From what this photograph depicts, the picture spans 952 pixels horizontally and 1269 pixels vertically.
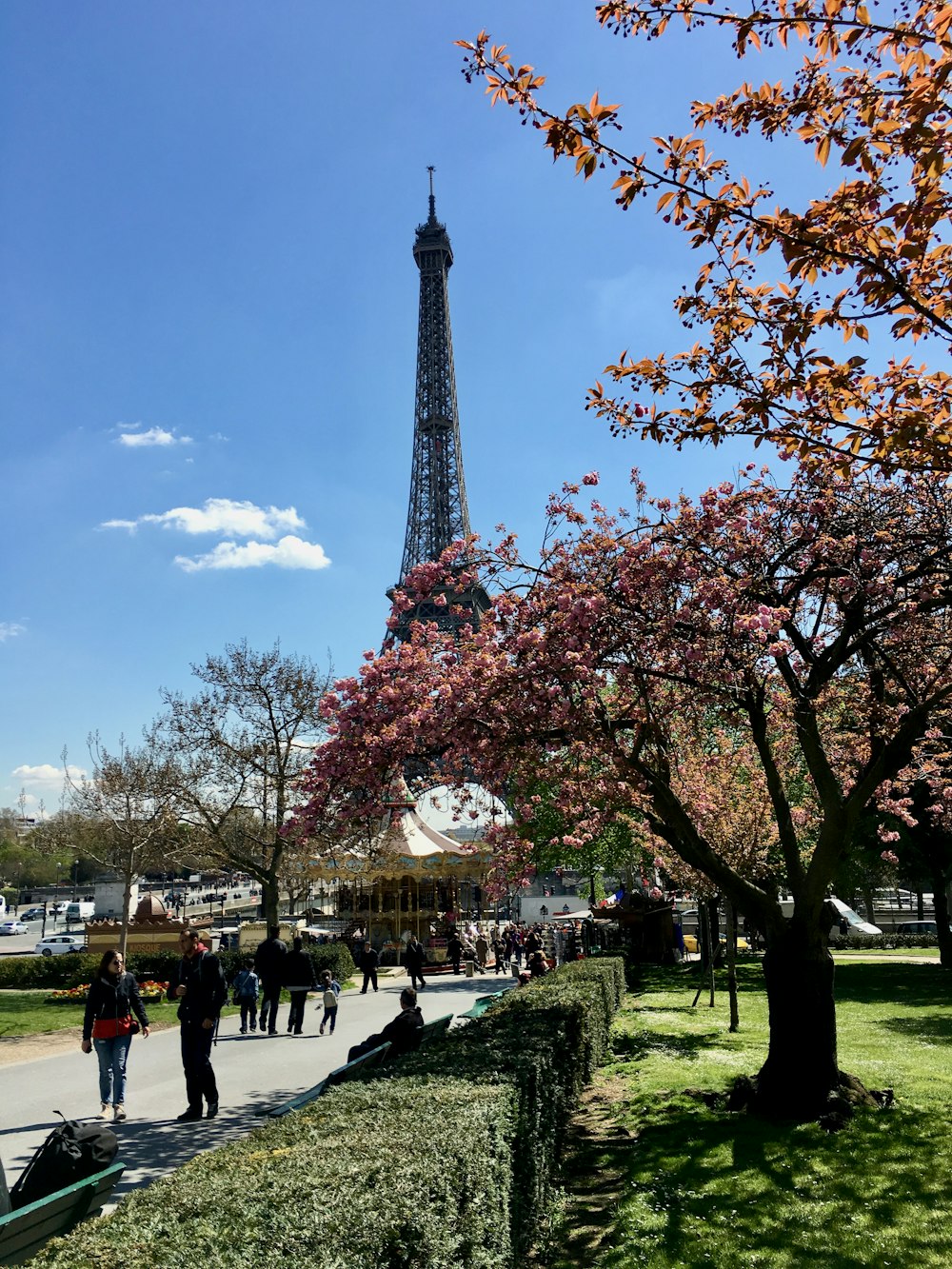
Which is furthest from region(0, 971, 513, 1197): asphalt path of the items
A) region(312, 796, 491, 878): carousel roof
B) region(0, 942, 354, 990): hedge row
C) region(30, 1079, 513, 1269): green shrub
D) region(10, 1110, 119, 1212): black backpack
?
region(312, 796, 491, 878): carousel roof

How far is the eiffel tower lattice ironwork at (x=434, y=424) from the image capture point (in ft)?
300

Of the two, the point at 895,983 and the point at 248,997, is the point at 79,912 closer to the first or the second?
the point at 248,997

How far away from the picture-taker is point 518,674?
8633 millimetres

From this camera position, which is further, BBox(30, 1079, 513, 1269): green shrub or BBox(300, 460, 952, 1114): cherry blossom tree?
BBox(300, 460, 952, 1114): cherry blossom tree

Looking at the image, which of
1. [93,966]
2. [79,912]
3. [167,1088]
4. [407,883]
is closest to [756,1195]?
[167,1088]

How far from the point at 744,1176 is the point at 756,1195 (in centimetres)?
43

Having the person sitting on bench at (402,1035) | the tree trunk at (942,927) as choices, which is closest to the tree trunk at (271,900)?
the person sitting on bench at (402,1035)

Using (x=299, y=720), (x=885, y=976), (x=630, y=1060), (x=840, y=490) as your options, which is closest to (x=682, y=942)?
(x=885, y=976)

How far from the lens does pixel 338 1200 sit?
3.19 m

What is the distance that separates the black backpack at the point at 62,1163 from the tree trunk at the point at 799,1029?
618 centimetres

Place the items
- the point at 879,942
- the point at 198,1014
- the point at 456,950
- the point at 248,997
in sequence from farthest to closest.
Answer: the point at 879,942
the point at 456,950
the point at 248,997
the point at 198,1014

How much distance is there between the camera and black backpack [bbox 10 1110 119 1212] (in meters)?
5.02

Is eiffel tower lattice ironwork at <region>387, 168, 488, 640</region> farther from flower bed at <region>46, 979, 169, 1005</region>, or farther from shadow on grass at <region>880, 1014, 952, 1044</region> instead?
shadow on grass at <region>880, 1014, 952, 1044</region>

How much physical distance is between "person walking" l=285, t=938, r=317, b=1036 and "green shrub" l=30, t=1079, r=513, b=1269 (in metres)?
10.9
